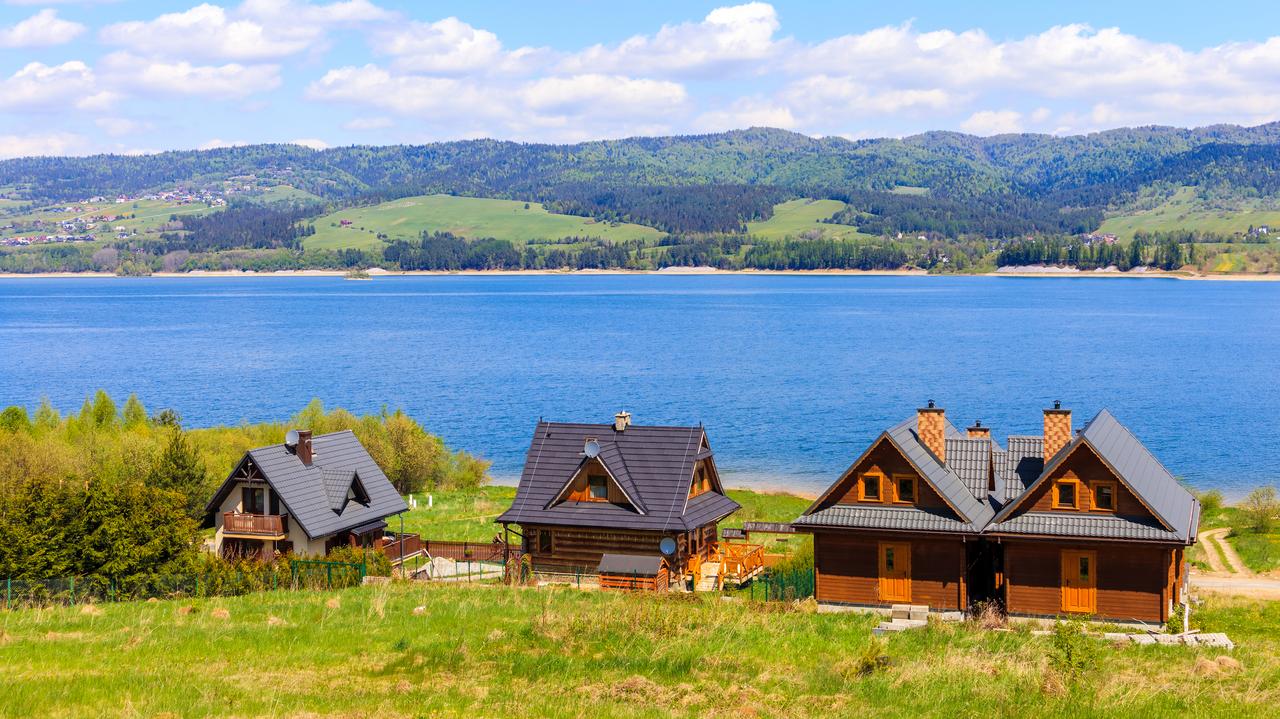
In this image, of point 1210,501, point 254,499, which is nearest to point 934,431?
point 254,499

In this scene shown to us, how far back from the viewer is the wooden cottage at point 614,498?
40406mm

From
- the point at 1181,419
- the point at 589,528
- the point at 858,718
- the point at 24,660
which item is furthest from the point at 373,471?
the point at 1181,419

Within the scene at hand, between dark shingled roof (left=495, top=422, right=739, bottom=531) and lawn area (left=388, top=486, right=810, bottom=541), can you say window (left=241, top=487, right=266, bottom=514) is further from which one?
lawn area (left=388, top=486, right=810, bottom=541)

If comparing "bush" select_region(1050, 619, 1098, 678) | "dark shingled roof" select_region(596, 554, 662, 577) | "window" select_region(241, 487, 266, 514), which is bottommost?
"dark shingled roof" select_region(596, 554, 662, 577)

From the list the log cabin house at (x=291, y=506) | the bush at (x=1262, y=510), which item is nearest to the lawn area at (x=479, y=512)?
the log cabin house at (x=291, y=506)

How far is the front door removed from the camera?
118ft

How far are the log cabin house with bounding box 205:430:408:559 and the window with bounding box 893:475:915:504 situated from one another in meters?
20.3

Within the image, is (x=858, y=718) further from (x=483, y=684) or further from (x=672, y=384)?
Answer: (x=672, y=384)

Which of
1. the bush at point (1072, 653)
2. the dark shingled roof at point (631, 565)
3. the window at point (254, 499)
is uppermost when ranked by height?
the bush at point (1072, 653)

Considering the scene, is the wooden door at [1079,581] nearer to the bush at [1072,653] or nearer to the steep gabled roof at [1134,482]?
the steep gabled roof at [1134,482]

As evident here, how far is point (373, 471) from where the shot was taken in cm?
4894

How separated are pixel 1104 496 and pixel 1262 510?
2978 cm

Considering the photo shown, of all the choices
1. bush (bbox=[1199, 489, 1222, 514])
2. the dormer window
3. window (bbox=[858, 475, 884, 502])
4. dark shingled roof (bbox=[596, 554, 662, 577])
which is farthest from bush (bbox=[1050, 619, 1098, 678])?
bush (bbox=[1199, 489, 1222, 514])

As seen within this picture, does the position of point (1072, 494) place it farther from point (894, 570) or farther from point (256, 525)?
point (256, 525)
